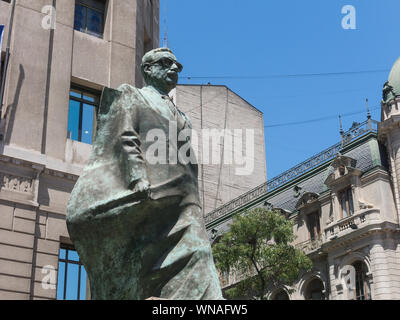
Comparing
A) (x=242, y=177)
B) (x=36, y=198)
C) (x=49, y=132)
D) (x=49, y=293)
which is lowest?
(x=49, y=293)

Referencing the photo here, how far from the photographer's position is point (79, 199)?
6.18m

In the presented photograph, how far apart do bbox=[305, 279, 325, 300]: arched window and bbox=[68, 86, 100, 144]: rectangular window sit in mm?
20370

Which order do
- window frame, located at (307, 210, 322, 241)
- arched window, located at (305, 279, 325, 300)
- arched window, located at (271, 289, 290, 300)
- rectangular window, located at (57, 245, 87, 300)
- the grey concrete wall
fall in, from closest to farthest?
rectangular window, located at (57, 245, 87, 300), arched window, located at (305, 279, 325, 300), window frame, located at (307, 210, 322, 241), arched window, located at (271, 289, 290, 300), the grey concrete wall

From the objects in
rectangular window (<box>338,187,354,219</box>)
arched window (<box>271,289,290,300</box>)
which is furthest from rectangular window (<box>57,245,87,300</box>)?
arched window (<box>271,289,290,300</box>)

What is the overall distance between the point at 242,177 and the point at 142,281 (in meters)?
45.8

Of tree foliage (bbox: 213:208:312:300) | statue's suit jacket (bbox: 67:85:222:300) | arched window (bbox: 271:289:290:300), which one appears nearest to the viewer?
statue's suit jacket (bbox: 67:85:222:300)

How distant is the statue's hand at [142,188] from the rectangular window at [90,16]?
16121mm

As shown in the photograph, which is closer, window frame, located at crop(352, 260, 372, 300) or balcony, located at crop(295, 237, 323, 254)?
window frame, located at crop(352, 260, 372, 300)

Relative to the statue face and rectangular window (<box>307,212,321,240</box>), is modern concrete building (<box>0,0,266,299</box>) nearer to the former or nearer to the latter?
the statue face

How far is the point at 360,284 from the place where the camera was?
3338 centimetres

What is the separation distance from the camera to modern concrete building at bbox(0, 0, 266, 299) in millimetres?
16922

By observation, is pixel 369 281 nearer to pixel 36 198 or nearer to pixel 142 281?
pixel 36 198

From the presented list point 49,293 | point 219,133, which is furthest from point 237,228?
point 219,133

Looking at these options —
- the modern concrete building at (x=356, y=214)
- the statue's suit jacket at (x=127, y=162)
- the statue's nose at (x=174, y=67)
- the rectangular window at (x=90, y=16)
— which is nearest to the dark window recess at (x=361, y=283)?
the modern concrete building at (x=356, y=214)
